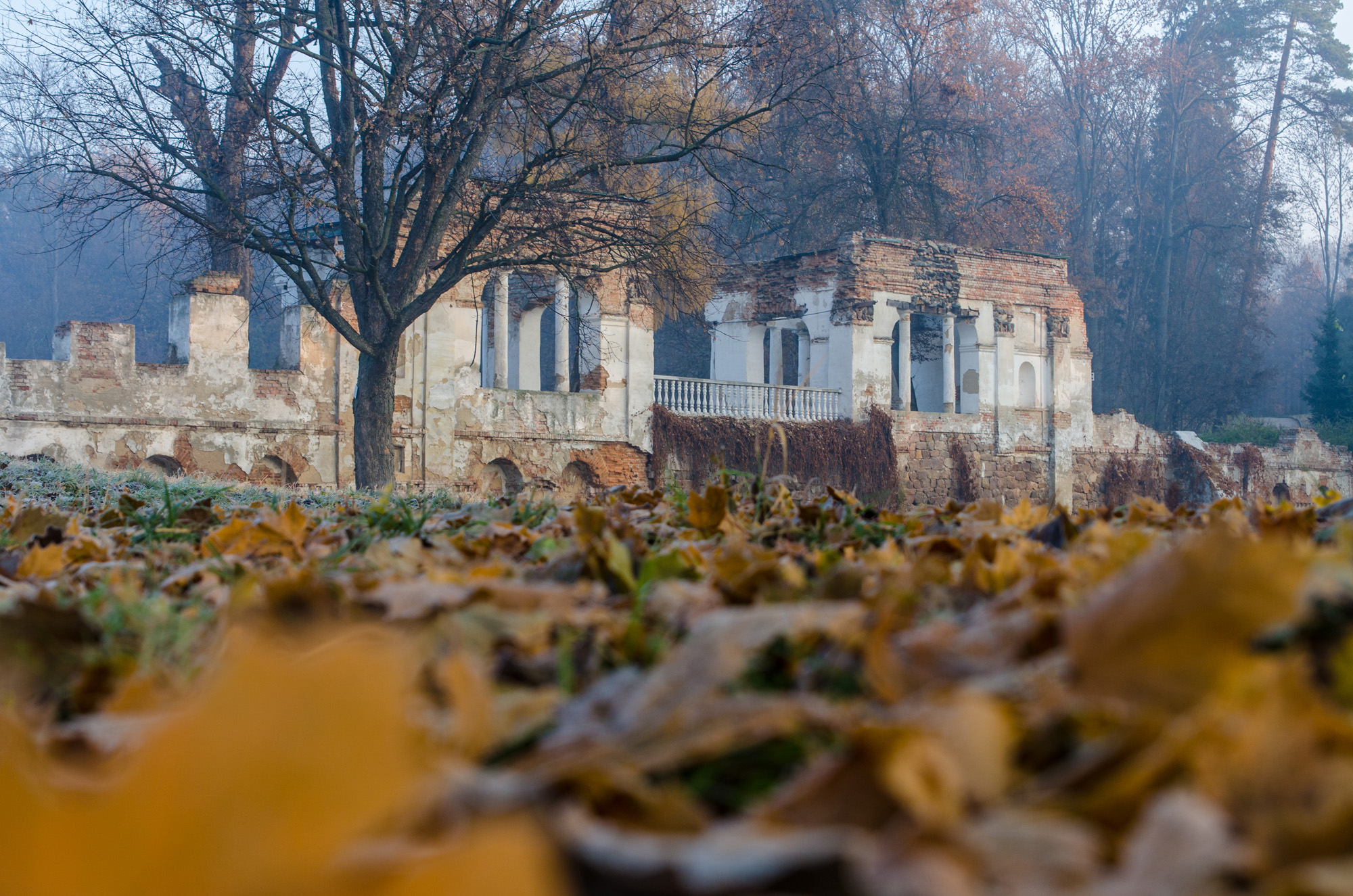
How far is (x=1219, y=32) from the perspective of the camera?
36281 millimetres

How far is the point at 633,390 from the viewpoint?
17.1 meters

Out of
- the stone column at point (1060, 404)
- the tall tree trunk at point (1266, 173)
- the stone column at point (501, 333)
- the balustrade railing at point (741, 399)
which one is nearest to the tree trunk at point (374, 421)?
the stone column at point (501, 333)

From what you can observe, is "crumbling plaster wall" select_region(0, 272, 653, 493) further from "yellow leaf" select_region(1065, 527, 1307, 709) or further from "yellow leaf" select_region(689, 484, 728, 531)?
"yellow leaf" select_region(1065, 527, 1307, 709)

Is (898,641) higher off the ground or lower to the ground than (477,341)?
lower

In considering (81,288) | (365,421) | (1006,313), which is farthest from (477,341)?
(81,288)

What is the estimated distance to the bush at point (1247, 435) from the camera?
1077 inches

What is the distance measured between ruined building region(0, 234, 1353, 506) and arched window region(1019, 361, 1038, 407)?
46mm

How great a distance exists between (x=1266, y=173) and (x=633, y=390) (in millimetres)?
29294

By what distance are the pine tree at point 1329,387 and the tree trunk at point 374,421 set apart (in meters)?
30.9

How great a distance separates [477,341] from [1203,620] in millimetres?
16246

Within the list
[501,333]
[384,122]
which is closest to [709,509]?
[384,122]

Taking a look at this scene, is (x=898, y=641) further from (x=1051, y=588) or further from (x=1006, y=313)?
(x=1006, y=313)

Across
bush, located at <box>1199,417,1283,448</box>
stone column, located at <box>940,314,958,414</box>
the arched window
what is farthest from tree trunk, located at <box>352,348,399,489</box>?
bush, located at <box>1199,417,1283,448</box>

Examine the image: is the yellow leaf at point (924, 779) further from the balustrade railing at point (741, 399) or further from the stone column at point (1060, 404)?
the stone column at point (1060, 404)
